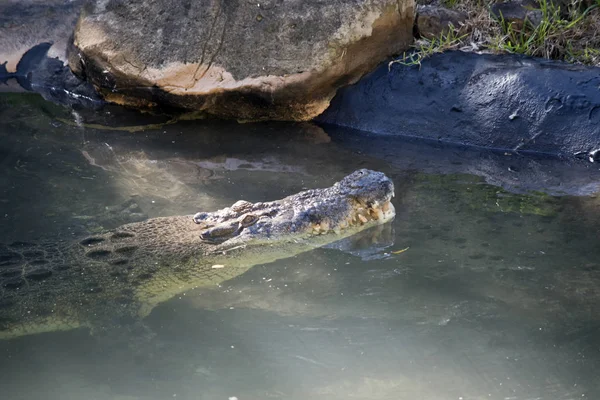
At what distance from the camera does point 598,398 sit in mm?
2730

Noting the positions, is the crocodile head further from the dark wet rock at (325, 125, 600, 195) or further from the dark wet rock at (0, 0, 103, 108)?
→ the dark wet rock at (0, 0, 103, 108)

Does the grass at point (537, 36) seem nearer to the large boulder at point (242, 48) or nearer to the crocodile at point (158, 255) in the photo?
the large boulder at point (242, 48)

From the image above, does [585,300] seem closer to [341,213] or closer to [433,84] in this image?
[341,213]

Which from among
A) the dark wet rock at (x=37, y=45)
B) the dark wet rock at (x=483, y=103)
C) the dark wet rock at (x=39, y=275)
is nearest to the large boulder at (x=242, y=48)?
the dark wet rock at (x=483, y=103)

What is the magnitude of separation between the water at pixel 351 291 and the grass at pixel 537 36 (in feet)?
4.12

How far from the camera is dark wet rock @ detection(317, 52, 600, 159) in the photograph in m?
5.72

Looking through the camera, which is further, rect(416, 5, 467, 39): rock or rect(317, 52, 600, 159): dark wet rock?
rect(416, 5, 467, 39): rock

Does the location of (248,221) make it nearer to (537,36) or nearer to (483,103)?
(483,103)

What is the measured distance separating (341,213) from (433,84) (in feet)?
8.66

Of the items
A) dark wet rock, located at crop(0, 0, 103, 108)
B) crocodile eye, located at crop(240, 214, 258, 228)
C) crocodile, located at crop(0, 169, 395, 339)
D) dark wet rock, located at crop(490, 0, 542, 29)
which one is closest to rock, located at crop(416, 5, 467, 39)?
dark wet rock, located at crop(490, 0, 542, 29)

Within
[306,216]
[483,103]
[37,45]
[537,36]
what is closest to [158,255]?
[306,216]

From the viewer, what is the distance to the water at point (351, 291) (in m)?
2.90

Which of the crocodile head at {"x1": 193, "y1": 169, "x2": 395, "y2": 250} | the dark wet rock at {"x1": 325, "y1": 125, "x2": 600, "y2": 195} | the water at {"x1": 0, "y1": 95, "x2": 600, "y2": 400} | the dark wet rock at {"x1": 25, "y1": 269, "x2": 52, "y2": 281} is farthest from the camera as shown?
the dark wet rock at {"x1": 325, "y1": 125, "x2": 600, "y2": 195}

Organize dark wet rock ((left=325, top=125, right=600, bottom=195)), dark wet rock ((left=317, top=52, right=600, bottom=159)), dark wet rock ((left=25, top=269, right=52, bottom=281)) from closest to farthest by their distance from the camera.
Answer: dark wet rock ((left=25, top=269, right=52, bottom=281)) → dark wet rock ((left=325, top=125, right=600, bottom=195)) → dark wet rock ((left=317, top=52, right=600, bottom=159))
